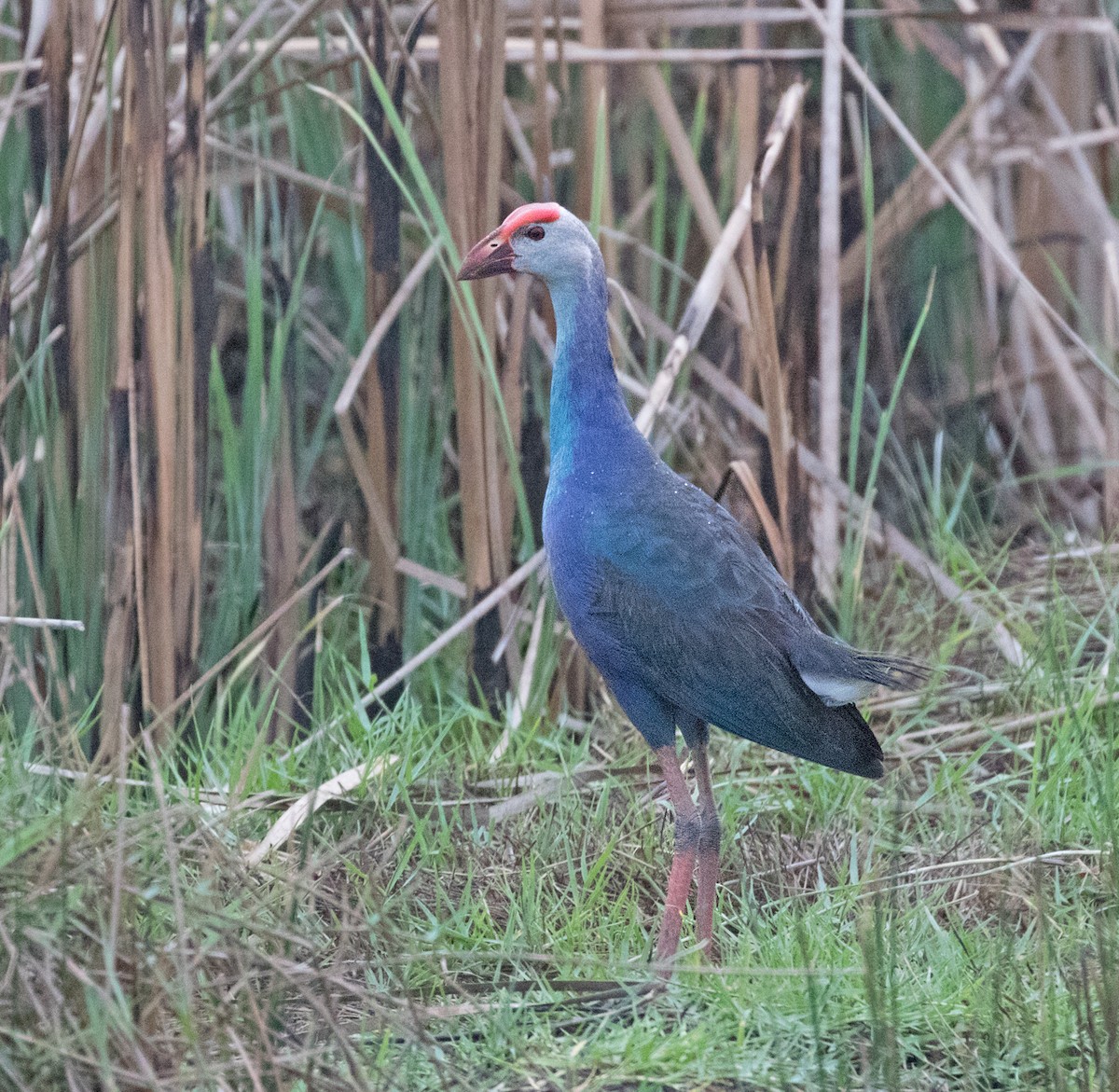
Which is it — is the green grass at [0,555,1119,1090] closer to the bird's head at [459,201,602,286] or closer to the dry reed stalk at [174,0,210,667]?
the dry reed stalk at [174,0,210,667]

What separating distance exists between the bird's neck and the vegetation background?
0.96 feet

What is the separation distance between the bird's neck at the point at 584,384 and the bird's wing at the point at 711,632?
0.42 feet

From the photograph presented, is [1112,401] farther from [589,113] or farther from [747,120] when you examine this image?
[589,113]

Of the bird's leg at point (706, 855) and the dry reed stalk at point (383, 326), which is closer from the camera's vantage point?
the bird's leg at point (706, 855)

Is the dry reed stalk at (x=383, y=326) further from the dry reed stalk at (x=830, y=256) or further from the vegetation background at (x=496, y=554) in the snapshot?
the dry reed stalk at (x=830, y=256)

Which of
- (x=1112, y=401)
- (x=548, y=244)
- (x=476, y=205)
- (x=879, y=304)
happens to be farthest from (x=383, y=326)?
(x=1112, y=401)

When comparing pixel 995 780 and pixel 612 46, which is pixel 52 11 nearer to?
pixel 612 46

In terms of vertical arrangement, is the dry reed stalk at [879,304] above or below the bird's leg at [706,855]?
above

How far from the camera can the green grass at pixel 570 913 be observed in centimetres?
141

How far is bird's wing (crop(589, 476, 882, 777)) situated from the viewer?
1.90 m

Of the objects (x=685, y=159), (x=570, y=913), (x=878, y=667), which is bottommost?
(x=570, y=913)

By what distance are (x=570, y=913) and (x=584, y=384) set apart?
721 mm

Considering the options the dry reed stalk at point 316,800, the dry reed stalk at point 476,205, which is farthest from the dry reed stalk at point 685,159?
the dry reed stalk at point 316,800

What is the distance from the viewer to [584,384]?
2.07 meters
